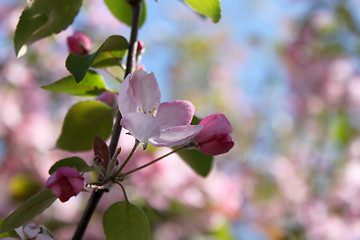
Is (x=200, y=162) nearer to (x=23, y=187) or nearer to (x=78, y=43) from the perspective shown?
(x=78, y=43)

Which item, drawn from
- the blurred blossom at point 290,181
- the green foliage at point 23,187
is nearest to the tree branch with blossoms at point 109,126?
the green foliage at point 23,187

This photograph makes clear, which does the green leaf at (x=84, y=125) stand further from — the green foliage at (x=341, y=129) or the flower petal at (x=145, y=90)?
the green foliage at (x=341, y=129)

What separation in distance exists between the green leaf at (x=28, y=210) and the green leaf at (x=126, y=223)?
0.08 meters

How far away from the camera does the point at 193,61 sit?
3031 millimetres

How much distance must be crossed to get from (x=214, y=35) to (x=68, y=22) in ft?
8.94

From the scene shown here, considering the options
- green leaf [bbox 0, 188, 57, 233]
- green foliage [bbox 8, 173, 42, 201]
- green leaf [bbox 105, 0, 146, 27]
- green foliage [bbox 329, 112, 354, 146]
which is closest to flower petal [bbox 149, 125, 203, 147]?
green leaf [bbox 0, 188, 57, 233]

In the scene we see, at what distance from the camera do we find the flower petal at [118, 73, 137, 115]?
44 centimetres

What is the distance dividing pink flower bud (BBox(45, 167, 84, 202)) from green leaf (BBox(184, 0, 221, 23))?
246 mm

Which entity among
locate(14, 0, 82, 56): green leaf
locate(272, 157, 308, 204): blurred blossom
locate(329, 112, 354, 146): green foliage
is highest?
locate(14, 0, 82, 56): green leaf

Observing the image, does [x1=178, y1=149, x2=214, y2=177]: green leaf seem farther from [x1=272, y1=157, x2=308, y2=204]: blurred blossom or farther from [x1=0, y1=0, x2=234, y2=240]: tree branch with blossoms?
[x1=272, y1=157, x2=308, y2=204]: blurred blossom

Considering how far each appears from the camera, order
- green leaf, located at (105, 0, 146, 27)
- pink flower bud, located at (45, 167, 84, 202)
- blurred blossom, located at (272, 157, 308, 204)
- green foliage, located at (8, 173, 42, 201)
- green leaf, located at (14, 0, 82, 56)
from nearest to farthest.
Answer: pink flower bud, located at (45, 167, 84, 202), green leaf, located at (14, 0, 82, 56), green leaf, located at (105, 0, 146, 27), green foliage, located at (8, 173, 42, 201), blurred blossom, located at (272, 157, 308, 204)

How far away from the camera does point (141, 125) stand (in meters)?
0.43

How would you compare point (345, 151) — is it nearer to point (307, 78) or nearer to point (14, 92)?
point (307, 78)

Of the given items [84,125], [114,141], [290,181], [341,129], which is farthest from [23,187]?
[341,129]
